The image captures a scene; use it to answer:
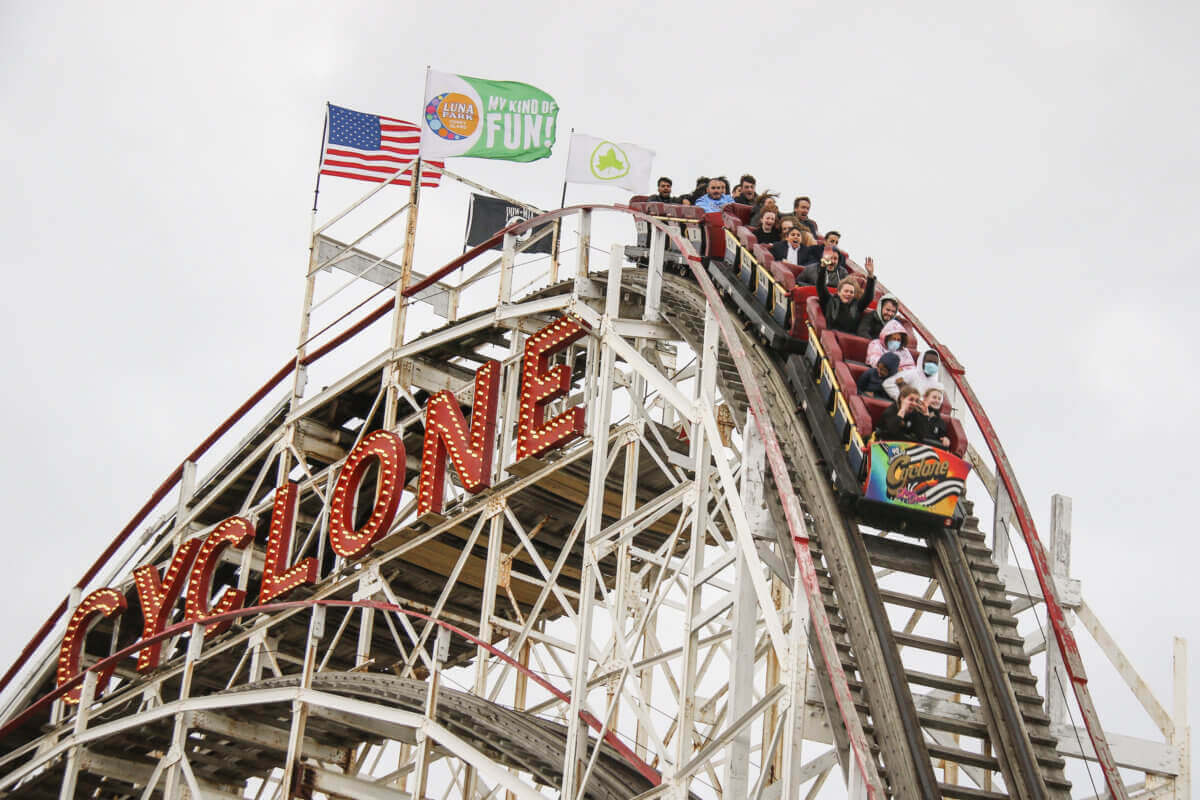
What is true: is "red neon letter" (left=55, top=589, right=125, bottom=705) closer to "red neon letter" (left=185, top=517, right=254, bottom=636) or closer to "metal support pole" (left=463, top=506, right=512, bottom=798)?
"red neon letter" (left=185, top=517, right=254, bottom=636)

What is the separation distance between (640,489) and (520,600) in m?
2.20

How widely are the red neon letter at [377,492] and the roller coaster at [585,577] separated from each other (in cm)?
4

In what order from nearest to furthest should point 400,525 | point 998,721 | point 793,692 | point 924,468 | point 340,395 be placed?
point 793,692 → point 998,721 → point 924,468 → point 400,525 → point 340,395

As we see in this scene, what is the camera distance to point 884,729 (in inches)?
469

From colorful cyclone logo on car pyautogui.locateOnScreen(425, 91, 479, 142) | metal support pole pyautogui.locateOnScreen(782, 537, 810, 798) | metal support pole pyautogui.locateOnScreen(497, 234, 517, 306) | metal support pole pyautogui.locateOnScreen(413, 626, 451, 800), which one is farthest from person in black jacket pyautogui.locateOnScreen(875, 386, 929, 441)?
colorful cyclone logo on car pyautogui.locateOnScreen(425, 91, 479, 142)

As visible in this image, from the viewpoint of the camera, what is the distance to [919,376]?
14.8m

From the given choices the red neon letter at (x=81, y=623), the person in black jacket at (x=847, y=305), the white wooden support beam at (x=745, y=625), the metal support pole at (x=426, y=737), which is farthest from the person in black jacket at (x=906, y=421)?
the red neon letter at (x=81, y=623)

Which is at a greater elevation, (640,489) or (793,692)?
(640,489)

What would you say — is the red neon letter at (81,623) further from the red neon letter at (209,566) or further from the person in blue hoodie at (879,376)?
the person in blue hoodie at (879,376)

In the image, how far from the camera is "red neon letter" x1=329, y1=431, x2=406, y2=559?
20.2m

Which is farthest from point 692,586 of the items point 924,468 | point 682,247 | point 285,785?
point 285,785

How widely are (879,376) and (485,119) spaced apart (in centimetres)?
1022

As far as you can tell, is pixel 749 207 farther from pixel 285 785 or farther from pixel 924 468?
pixel 285 785

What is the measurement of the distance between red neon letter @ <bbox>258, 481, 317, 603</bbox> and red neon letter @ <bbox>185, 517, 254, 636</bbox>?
613mm
